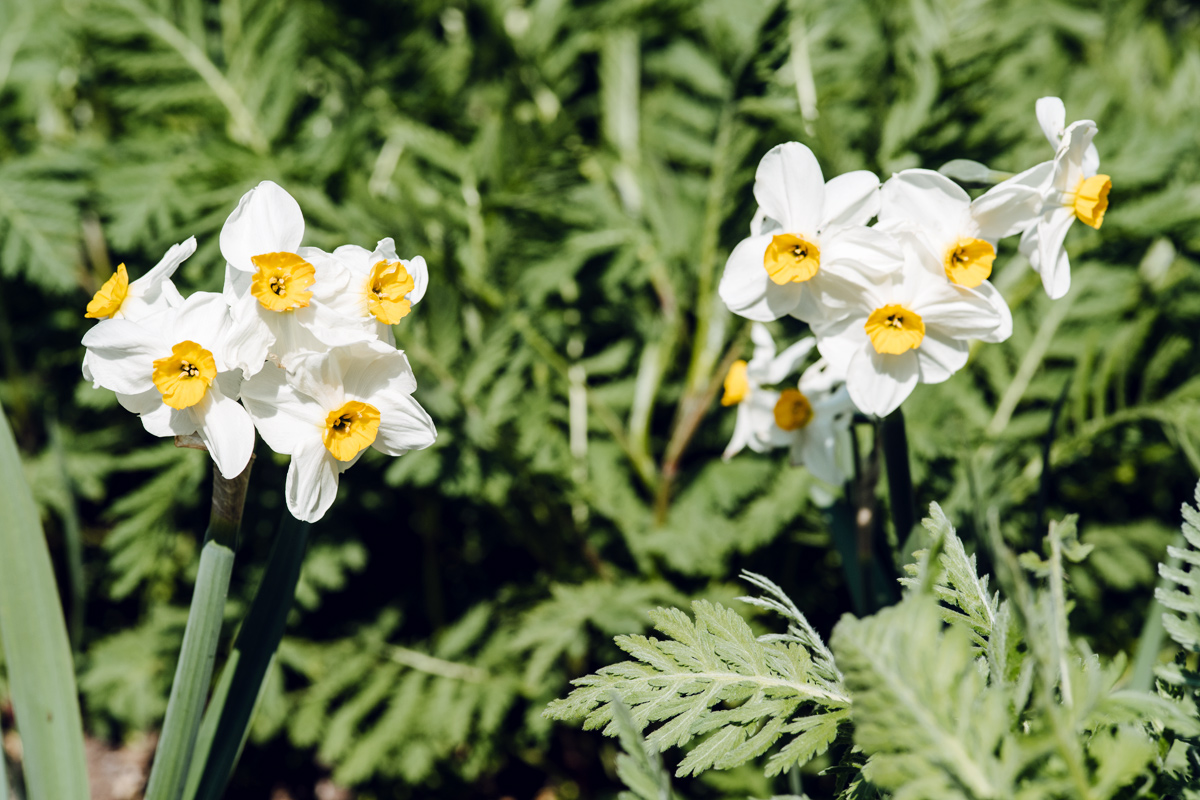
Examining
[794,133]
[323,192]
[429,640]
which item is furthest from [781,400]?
[429,640]

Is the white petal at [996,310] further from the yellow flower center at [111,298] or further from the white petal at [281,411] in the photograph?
the yellow flower center at [111,298]

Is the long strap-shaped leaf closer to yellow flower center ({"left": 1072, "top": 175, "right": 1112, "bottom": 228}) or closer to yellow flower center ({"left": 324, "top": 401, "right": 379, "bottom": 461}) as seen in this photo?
yellow flower center ({"left": 324, "top": 401, "right": 379, "bottom": 461})

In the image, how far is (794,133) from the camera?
1.13 metres

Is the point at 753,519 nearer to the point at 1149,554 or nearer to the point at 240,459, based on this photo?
the point at 1149,554

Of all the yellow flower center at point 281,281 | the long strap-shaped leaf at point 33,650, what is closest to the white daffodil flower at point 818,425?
the yellow flower center at point 281,281

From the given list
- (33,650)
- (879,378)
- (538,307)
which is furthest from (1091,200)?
(33,650)

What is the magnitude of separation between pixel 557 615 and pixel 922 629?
0.76m

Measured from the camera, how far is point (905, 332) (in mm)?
632

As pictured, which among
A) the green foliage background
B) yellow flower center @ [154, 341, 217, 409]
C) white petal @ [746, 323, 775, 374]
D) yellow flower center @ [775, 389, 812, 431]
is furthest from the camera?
the green foliage background

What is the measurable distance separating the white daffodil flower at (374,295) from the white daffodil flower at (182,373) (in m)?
0.09

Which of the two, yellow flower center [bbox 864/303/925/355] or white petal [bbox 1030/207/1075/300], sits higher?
white petal [bbox 1030/207/1075/300]

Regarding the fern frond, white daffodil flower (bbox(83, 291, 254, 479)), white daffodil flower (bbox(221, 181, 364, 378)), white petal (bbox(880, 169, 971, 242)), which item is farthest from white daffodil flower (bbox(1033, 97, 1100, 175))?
white daffodil flower (bbox(83, 291, 254, 479))

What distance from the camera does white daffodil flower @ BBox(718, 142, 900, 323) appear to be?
639 mm

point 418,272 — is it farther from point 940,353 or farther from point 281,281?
point 940,353
